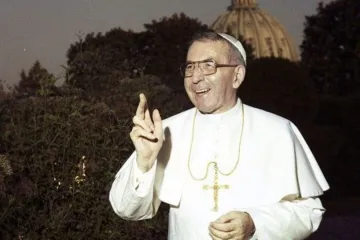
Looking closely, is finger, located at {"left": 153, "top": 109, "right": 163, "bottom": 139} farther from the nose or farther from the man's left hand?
the man's left hand

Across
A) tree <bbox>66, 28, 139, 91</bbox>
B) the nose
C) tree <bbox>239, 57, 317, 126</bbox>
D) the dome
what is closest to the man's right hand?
the nose

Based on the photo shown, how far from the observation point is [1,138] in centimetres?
504

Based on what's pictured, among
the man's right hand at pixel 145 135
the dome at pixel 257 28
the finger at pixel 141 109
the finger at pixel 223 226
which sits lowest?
the finger at pixel 223 226

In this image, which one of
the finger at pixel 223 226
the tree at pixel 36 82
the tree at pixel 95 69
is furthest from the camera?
the tree at pixel 95 69

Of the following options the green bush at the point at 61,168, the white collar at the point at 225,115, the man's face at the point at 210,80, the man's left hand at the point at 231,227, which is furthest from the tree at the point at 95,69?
the man's left hand at the point at 231,227

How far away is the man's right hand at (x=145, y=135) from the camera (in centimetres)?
278

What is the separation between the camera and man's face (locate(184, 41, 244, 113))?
2.97 metres

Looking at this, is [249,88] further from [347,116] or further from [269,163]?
[269,163]

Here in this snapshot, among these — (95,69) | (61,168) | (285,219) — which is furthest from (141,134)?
(95,69)

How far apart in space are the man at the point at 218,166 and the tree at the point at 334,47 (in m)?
14.7

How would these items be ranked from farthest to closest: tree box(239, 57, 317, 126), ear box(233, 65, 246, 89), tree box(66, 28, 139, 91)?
tree box(239, 57, 317, 126), tree box(66, 28, 139, 91), ear box(233, 65, 246, 89)

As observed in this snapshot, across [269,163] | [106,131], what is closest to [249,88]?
[106,131]

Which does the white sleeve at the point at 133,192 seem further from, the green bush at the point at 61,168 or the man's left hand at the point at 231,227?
the green bush at the point at 61,168

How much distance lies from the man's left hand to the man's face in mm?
512
